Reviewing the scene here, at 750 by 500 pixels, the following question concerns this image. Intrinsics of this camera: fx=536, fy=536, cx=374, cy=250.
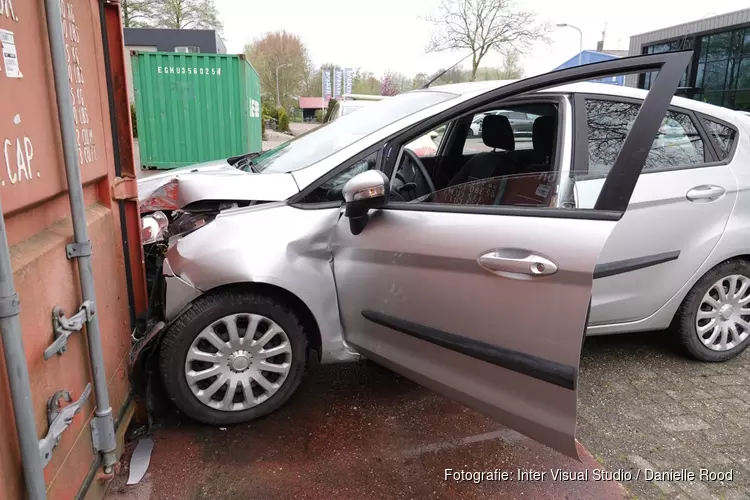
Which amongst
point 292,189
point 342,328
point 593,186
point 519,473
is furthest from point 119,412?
point 593,186

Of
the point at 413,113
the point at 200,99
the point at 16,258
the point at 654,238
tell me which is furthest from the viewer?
the point at 200,99

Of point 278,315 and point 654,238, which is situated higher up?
point 654,238

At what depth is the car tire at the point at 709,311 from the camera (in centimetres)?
333

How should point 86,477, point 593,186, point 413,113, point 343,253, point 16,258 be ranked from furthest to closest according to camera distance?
point 413,113 < point 343,253 < point 593,186 < point 86,477 < point 16,258

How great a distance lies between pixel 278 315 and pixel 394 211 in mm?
759

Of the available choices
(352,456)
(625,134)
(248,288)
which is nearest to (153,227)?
(248,288)

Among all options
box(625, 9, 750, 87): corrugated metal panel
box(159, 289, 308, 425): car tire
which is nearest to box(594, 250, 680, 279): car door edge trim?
box(159, 289, 308, 425): car tire

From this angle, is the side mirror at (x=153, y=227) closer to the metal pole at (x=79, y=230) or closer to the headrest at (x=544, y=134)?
the metal pole at (x=79, y=230)

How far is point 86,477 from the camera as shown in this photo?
6.26 ft

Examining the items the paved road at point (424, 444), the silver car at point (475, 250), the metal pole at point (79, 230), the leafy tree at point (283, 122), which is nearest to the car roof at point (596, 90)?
the silver car at point (475, 250)

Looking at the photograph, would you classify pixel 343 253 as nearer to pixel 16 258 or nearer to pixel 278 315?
pixel 278 315

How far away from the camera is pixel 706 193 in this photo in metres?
3.12

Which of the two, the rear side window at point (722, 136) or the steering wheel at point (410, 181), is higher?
the rear side window at point (722, 136)

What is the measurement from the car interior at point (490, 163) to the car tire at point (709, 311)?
131 cm
